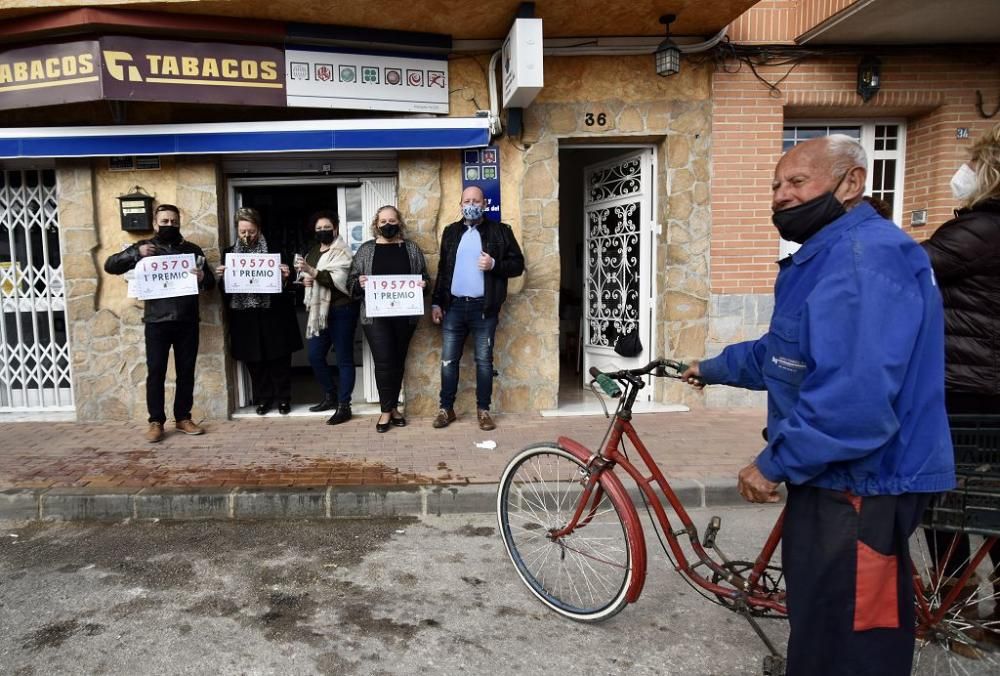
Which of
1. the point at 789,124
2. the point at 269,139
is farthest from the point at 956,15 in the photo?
the point at 269,139

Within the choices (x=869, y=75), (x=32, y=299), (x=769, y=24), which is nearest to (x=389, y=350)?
(x=32, y=299)

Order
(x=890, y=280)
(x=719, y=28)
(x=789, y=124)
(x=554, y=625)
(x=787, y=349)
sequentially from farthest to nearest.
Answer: (x=789, y=124) < (x=719, y=28) < (x=554, y=625) < (x=787, y=349) < (x=890, y=280)

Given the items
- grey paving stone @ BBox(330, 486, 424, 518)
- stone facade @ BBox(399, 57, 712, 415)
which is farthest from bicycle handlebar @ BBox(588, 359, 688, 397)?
stone facade @ BBox(399, 57, 712, 415)

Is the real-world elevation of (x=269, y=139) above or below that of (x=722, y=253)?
above

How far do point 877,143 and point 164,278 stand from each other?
7.44m

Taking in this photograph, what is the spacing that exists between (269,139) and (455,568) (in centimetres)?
426

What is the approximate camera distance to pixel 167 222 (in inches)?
223

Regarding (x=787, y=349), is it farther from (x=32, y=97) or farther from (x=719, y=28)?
(x=32, y=97)

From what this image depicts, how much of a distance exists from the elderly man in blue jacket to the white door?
5.05 meters

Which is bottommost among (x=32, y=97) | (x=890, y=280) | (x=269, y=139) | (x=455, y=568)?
(x=455, y=568)

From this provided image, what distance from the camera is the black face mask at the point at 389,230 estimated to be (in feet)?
19.4

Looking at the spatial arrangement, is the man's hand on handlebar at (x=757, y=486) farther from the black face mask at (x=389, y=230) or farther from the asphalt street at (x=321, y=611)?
the black face mask at (x=389, y=230)

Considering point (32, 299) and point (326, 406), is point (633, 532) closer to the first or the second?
point (326, 406)

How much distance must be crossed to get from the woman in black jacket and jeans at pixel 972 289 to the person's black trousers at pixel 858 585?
0.98m
